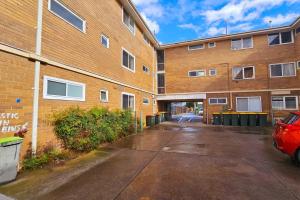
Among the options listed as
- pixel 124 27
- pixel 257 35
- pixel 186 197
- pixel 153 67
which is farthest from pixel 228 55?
pixel 186 197

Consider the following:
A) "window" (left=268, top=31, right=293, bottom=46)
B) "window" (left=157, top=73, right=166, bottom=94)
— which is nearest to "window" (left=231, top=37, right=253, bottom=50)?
"window" (left=268, top=31, right=293, bottom=46)

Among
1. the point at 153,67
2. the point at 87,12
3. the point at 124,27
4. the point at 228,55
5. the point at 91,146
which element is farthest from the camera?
the point at 153,67

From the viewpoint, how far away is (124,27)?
10750mm

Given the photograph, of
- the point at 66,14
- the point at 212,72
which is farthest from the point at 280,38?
the point at 66,14

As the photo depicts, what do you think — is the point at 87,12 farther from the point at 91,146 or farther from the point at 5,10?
the point at 91,146

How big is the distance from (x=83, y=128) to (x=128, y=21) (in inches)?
341

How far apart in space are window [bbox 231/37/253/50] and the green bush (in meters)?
13.6

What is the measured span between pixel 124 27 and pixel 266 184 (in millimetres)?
10599

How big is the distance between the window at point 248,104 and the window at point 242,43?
4.71 metres

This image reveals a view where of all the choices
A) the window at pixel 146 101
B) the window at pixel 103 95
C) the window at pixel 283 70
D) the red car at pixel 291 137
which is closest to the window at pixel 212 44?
the window at pixel 283 70

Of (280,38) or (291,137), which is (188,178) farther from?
(280,38)

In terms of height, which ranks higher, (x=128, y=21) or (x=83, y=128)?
(x=128, y=21)

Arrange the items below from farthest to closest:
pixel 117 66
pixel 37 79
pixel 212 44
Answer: pixel 212 44, pixel 117 66, pixel 37 79

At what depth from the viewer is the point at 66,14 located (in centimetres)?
612
